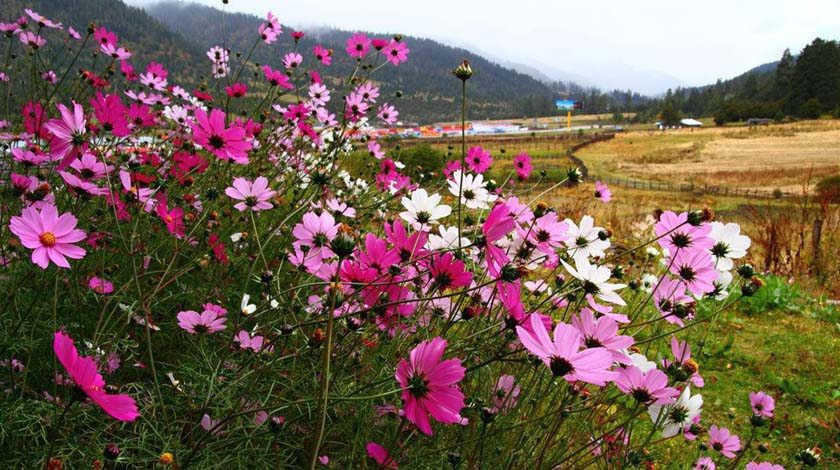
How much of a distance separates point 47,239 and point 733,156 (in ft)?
132

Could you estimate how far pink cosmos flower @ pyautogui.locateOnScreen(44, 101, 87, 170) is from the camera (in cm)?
92

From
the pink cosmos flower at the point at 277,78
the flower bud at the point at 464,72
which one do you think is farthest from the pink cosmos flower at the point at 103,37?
the flower bud at the point at 464,72

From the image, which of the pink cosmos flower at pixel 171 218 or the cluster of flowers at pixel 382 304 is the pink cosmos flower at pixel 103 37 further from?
the pink cosmos flower at pixel 171 218

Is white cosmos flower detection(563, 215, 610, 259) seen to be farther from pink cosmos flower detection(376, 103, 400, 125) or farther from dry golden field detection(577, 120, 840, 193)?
dry golden field detection(577, 120, 840, 193)

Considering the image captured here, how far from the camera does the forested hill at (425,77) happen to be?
92.1 meters

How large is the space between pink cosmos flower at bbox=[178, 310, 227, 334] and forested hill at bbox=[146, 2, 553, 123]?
59.0 metres

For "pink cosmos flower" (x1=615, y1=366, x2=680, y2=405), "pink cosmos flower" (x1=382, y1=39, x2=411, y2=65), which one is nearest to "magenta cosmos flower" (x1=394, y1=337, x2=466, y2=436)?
"pink cosmos flower" (x1=615, y1=366, x2=680, y2=405)

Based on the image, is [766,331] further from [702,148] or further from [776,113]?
[776,113]

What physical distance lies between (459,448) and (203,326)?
611mm

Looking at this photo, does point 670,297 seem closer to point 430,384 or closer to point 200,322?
point 430,384

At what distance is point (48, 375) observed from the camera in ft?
3.57

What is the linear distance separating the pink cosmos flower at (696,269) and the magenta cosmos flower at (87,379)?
100 cm

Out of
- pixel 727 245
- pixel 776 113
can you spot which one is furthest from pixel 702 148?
pixel 727 245

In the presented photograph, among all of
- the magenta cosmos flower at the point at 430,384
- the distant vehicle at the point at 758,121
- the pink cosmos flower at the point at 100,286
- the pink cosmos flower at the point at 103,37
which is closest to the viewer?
the magenta cosmos flower at the point at 430,384
